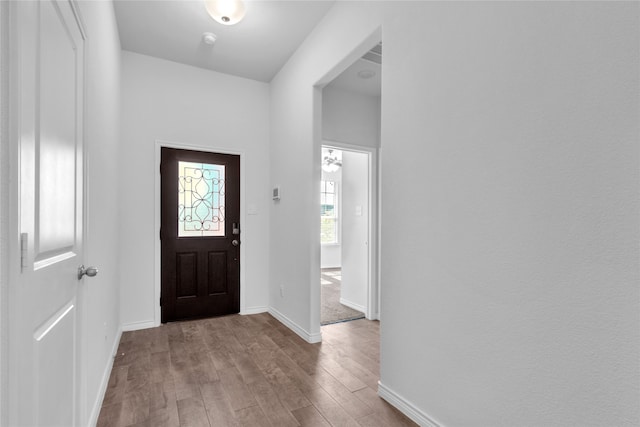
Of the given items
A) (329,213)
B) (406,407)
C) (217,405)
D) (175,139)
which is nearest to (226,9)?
(175,139)

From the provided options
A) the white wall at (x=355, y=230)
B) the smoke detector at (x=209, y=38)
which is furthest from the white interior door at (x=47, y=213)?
the white wall at (x=355, y=230)

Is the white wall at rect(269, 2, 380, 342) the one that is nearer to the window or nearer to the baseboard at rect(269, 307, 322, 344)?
the baseboard at rect(269, 307, 322, 344)

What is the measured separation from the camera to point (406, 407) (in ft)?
6.16

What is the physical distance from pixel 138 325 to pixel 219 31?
3.14 meters

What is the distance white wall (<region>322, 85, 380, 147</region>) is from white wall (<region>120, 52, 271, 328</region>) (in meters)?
0.86

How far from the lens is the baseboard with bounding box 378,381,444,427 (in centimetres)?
174

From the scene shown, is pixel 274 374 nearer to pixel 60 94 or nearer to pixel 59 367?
pixel 59 367

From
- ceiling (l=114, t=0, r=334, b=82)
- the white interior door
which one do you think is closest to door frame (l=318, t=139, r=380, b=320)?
ceiling (l=114, t=0, r=334, b=82)

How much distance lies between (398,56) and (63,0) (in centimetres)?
168

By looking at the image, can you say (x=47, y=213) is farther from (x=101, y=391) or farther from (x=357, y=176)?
(x=357, y=176)

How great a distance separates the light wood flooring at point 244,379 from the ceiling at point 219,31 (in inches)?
117

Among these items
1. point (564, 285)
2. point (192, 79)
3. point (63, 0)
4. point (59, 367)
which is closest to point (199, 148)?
point (192, 79)

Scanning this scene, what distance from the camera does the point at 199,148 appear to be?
146 inches

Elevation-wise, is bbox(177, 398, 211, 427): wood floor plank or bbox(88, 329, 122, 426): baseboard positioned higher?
bbox(88, 329, 122, 426): baseboard
